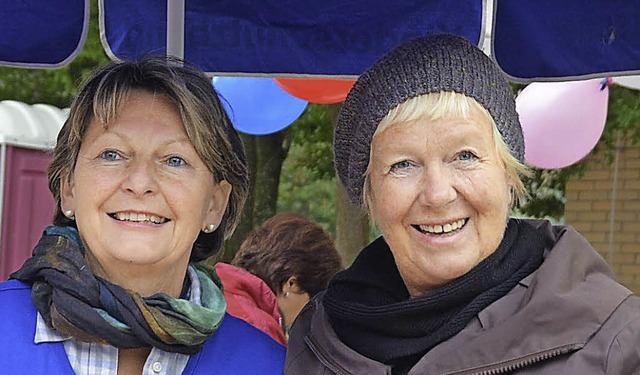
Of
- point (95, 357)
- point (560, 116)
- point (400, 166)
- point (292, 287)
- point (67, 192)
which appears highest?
point (560, 116)

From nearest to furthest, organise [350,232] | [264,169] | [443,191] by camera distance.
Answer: [443,191]
[350,232]
[264,169]

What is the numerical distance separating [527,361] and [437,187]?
0.42 m

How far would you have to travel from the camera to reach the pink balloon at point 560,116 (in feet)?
17.7

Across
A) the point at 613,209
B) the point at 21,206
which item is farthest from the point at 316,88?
the point at 613,209

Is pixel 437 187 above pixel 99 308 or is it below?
above

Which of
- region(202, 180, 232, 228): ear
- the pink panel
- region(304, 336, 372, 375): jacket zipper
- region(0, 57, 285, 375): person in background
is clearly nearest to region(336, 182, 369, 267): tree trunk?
the pink panel

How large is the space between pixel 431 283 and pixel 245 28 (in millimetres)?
1618

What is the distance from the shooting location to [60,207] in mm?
2447

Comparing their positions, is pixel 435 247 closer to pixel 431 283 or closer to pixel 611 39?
pixel 431 283

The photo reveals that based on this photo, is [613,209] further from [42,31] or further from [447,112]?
[447,112]

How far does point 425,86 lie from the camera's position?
6.83ft

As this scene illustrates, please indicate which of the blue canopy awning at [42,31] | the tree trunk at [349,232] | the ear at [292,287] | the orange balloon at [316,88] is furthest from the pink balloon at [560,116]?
the blue canopy awning at [42,31]

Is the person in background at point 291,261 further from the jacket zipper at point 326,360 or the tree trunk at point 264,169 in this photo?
the tree trunk at point 264,169

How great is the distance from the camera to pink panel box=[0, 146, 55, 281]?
644 cm
